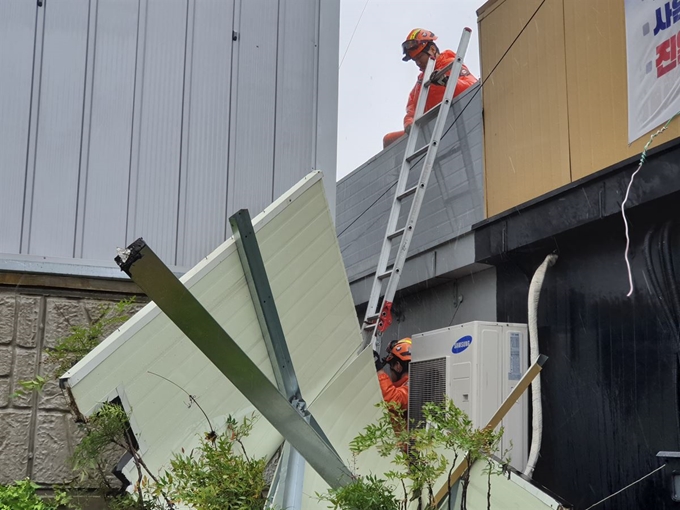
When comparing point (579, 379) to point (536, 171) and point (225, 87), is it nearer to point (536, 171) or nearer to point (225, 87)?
point (536, 171)

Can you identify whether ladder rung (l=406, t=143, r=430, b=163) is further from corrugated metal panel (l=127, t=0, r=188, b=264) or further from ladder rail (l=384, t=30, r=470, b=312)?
corrugated metal panel (l=127, t=0, r=188, b=264)

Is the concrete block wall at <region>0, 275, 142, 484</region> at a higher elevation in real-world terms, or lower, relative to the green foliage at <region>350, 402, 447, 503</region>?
higher

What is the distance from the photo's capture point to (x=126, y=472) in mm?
2916

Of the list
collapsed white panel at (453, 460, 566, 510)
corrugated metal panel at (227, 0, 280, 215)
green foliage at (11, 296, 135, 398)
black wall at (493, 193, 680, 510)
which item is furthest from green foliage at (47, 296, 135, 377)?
black wall at (493, 193, 680, 510)


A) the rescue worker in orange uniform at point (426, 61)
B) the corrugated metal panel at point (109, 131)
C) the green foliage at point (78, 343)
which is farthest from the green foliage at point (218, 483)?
the rescue worker in orange uniform at point (426, 61)

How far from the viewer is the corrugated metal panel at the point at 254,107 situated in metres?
4.48

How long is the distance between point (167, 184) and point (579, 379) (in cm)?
330

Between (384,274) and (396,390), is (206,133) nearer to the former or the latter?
(384,274)

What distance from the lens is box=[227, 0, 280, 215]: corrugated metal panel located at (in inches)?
177

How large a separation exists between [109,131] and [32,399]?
1.36 metres

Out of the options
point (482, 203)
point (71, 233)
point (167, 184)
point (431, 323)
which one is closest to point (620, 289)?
point (482, 203)

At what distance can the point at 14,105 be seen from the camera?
4062 mm

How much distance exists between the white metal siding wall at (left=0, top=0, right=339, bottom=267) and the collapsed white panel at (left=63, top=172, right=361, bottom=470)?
0.83m

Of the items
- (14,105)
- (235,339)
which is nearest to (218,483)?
(235,339)
